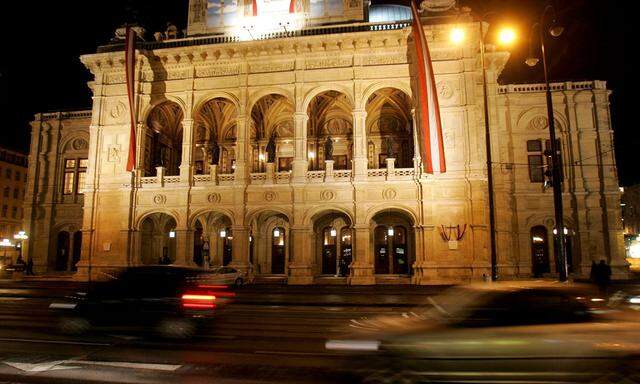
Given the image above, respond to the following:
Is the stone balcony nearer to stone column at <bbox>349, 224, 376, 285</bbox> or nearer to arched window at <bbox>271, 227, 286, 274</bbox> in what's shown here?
stone column at <bbox>349, 224, 376, 285</bbox>

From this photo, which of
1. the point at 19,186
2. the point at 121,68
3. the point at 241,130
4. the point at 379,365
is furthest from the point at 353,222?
the point at 19,186

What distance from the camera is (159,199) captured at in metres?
30.3

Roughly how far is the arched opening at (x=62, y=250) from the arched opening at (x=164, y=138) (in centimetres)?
889

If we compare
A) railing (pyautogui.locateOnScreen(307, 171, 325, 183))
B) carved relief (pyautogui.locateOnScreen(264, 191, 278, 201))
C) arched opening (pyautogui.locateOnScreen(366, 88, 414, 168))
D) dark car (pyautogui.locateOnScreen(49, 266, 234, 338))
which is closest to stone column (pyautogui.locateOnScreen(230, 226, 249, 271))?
carved relief (pyautogui.locateOnScreen(264, 191, 278, 201))

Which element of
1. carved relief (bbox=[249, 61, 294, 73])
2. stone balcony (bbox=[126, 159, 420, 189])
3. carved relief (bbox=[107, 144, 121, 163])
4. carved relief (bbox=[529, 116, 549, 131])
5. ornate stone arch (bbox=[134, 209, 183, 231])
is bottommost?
ornate stone arch (bbox=[134, 209, 183, 231])

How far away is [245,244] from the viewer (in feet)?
95.3

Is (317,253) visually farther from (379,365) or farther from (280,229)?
(379,365)

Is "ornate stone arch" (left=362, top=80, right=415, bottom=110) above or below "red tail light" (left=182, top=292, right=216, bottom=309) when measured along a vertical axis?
above

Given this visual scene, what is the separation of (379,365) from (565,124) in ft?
99.3

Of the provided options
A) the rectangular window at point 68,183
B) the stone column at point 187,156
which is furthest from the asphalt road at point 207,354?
the rectangular window at point 68,183

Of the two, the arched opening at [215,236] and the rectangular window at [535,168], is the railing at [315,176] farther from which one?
the rectangular window at [535,168]

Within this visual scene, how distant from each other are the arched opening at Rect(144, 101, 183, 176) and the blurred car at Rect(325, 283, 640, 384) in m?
29.6

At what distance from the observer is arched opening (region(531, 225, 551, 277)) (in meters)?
30.6

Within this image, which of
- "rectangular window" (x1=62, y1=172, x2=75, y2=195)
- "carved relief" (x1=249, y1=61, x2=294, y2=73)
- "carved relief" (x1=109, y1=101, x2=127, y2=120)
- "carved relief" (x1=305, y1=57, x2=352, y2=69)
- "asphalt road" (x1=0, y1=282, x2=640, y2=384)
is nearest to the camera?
"asphalt road" (x1=0, y1=282, x2=640, y2=384)
